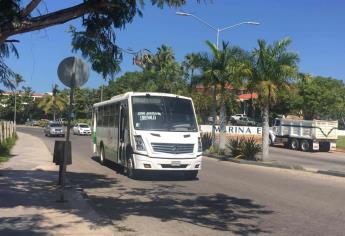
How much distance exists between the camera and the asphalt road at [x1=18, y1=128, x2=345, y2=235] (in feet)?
31.3

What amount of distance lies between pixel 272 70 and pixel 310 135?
16.9 m

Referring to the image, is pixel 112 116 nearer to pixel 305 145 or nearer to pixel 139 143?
pixel 139 143

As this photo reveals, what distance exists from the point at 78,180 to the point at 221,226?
8056 millimetres

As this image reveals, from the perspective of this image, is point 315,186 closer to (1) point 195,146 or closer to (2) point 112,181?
(1) point 195,146

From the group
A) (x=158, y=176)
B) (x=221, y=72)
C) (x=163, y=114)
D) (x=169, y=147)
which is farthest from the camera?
(x=221, y=72)

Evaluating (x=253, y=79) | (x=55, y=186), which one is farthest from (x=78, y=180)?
(x=253, y=79)

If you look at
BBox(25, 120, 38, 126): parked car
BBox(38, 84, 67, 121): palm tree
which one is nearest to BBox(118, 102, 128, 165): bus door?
BBox(38, 84, 67, 121): palm tree

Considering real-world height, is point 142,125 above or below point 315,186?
above

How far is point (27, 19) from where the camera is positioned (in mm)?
9086

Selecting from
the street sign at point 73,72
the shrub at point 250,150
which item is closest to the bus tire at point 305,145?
the shrub at point 250,150

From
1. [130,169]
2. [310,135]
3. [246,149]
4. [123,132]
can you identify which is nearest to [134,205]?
[130,169]

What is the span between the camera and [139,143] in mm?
17125

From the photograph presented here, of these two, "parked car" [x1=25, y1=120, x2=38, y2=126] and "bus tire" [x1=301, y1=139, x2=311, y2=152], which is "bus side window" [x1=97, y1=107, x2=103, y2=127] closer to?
"bus tire" [x1=301, y1=139, x2=311, y2=152]

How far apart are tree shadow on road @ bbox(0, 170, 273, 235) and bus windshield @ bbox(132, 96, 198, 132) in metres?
2.14
